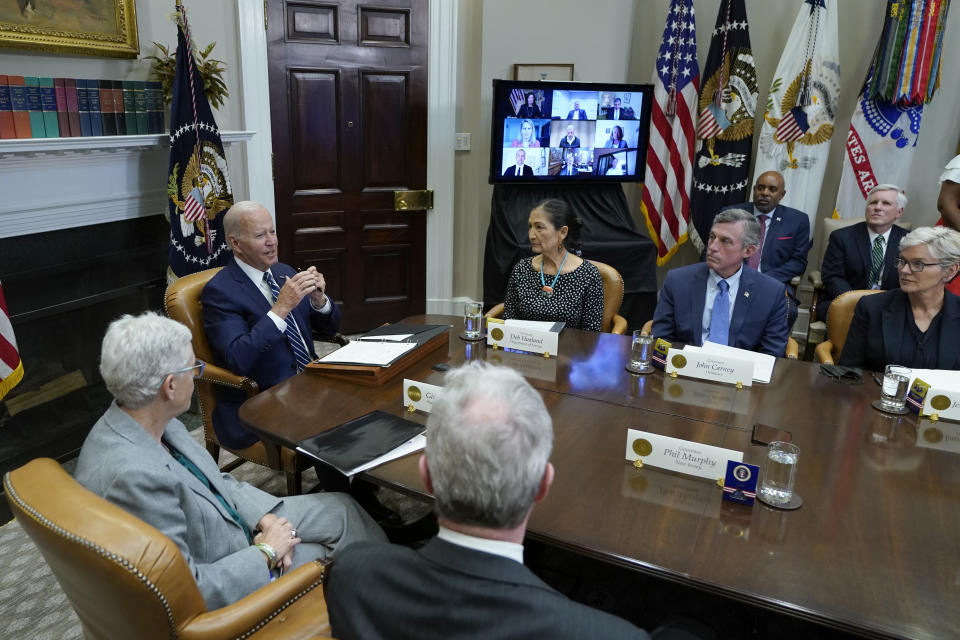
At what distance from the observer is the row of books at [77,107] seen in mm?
2887

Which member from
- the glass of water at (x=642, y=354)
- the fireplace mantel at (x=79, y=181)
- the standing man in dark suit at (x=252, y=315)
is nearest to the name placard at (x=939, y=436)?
the glass of water at (x=642, y=354)

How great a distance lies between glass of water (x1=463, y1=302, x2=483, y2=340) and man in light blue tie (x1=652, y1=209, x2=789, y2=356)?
33.5 inches

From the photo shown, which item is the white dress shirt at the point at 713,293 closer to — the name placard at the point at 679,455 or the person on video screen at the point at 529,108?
the name placard at the point at 679,455

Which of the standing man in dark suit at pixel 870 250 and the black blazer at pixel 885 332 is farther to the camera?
the standing man in dark suit at pixel 870 250

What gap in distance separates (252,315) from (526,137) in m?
2.61

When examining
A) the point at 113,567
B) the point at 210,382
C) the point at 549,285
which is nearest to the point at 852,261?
the point at 549,285

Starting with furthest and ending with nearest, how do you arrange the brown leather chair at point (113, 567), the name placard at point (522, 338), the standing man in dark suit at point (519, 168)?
the standing man in dark suit at point (519, 168) < the name placard at point (522, 338) < the brown leather chair at point (113, 567)

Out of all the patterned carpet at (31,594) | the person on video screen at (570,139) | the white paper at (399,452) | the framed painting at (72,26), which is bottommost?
the patterned carpet at (31,594)

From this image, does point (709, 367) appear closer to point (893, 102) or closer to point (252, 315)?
point (252, 315)

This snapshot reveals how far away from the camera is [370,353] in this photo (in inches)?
92.7

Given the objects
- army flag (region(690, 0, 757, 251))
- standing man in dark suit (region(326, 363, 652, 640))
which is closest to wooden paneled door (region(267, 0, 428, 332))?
army flag (region(690, 0, 757, 251))

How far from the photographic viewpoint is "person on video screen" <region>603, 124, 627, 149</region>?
15.6ft

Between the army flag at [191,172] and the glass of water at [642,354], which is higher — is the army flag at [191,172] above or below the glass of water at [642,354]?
above

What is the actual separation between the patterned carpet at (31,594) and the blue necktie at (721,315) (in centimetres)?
141
